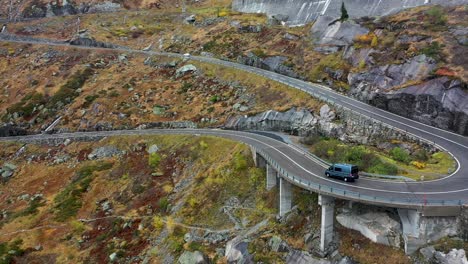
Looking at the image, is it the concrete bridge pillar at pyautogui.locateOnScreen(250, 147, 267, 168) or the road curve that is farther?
the concrete bridge pillar at pyautogui.locateOnScreen(250, 147, 267, 168)

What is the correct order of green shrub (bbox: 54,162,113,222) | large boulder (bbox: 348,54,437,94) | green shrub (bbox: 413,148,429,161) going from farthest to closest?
green shrub (bbox: 54,162,113,222), large boulder (bbox: 348,54,437,94), green shrub (bbox: 413,148,429,161)

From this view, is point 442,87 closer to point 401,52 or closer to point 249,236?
point 401,52

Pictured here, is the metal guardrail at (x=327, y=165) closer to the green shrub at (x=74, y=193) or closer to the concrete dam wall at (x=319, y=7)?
the green shrub at (x=74, y=193)

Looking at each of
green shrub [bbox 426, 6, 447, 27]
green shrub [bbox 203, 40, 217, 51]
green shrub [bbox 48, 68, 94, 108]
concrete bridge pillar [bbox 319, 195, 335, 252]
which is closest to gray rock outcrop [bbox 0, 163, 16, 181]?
green shrub [bbox 48, 68, 94, 108]

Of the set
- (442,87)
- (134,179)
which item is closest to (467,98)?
(442,87)

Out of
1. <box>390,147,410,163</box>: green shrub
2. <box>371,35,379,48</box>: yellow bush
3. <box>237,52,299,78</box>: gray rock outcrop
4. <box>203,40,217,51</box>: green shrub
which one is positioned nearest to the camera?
<box>390,147,410,163</box>: green shrub

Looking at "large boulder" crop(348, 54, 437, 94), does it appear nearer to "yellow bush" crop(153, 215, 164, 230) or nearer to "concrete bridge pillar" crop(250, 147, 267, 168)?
"concrete bridge pillar" crop(250, 147, 267, 168)
